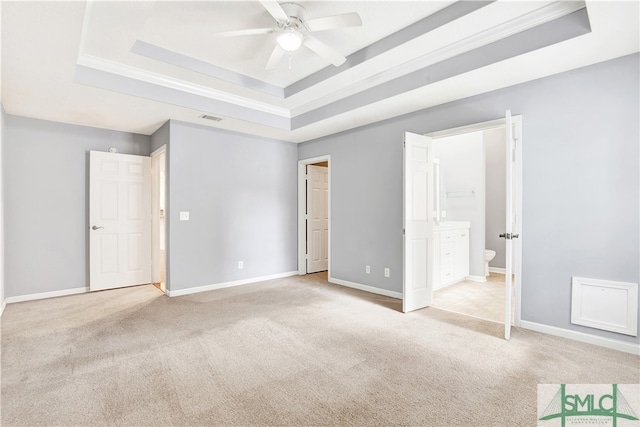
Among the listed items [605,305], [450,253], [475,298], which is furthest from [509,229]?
[450,253]

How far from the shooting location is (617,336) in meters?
2.62

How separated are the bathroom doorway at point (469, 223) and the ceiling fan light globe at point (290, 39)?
210 centimetres

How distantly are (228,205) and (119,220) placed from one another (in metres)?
1.65

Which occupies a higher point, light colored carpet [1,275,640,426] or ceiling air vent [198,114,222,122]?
ceiling air vent [198,114,222,122]

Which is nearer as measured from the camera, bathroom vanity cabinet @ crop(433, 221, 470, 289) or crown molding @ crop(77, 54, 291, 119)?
crown molding @ crop(77, 54, 291, 119)

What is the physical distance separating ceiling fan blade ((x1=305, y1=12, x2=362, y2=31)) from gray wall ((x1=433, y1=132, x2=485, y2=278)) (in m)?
3.81

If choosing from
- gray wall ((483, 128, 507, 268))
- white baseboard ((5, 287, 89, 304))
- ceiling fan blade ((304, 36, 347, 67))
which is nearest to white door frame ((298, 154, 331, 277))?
ceiling fan blade ((304, 36, 347, 67))

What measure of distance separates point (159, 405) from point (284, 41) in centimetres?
275

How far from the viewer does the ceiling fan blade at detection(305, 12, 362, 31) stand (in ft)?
7.41

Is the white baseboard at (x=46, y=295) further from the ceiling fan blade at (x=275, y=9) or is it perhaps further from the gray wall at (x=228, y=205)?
the ceiling fan blade at (x=275, y=9)

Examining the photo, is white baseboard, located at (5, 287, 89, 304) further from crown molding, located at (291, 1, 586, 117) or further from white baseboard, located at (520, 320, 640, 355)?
white baseboard, located at (520, 320, 640, 355)

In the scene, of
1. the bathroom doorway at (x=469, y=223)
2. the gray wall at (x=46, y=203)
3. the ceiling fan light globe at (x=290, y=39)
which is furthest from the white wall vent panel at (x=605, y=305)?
the gray wall at (x=46, y=203)

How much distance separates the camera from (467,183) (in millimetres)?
5582

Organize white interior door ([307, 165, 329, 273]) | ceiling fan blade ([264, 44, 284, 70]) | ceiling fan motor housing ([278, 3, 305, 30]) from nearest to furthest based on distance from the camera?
ceiling fan motor housing ([278, 3, 305, 30])
ceiling fan blade ([264, 44, 284, 70])
white interior door ([307, 165, 329, 273])
